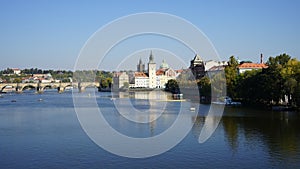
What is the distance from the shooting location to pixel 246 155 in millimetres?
11750

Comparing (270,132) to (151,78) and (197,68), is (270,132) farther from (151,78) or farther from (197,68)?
(151,78)

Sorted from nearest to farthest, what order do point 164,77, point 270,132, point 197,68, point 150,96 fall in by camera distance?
point 270,132, point 150,96, point 197,68, point 164,77

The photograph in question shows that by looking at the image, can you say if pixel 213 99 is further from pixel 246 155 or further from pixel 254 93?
pixel 246 155

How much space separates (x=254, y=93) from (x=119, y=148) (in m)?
17.0

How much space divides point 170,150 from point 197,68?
156 feet

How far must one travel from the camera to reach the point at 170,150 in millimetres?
12688

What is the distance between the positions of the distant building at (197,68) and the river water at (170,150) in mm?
37307

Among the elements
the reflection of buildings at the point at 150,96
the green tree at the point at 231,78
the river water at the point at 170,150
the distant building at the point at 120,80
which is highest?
the distant building at the point at 120,80

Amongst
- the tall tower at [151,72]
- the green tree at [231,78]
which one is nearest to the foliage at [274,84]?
the green tree at [231,78]

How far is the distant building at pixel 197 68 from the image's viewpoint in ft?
187

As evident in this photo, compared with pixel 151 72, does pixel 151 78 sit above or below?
below

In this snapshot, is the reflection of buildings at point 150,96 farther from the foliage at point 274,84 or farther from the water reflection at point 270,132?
the water reflection at point 270,132

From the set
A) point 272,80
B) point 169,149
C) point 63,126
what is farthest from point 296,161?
point 272,80

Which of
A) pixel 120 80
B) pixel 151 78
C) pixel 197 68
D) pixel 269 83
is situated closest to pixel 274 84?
pixel 269 83
